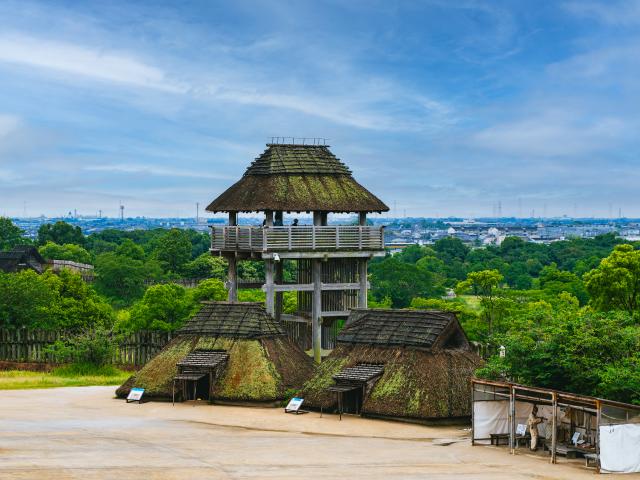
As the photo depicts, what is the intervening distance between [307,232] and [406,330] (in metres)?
7.94

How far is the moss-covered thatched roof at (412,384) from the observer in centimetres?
3472

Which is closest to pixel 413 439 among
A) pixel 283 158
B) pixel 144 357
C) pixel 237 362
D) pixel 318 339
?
pixel 237 362

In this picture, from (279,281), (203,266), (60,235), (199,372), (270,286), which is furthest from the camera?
(60,235)

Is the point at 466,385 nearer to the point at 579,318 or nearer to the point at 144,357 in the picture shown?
the point at 579,318

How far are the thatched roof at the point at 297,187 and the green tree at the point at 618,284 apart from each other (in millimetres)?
13703

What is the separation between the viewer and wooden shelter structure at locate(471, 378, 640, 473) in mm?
27250

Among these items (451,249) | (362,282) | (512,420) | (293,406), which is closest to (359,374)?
(293,406)

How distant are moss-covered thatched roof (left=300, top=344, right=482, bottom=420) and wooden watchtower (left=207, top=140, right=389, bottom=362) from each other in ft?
22.0

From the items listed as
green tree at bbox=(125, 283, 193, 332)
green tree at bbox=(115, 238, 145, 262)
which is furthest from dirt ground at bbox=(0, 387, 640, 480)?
green tree at bbox=(115, 238, 145, 262)

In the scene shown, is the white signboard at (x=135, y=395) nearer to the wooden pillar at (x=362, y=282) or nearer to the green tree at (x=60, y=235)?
the wooden pillar at (x=362, y=282)

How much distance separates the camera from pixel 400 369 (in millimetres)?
35906

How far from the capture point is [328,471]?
26.4 metres

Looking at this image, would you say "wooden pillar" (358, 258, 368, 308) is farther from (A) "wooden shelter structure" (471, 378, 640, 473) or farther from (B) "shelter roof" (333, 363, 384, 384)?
(A) "wooden shelter structure" (471, 378, 640, 473)

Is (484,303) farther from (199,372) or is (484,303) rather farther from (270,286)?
(199,372)
